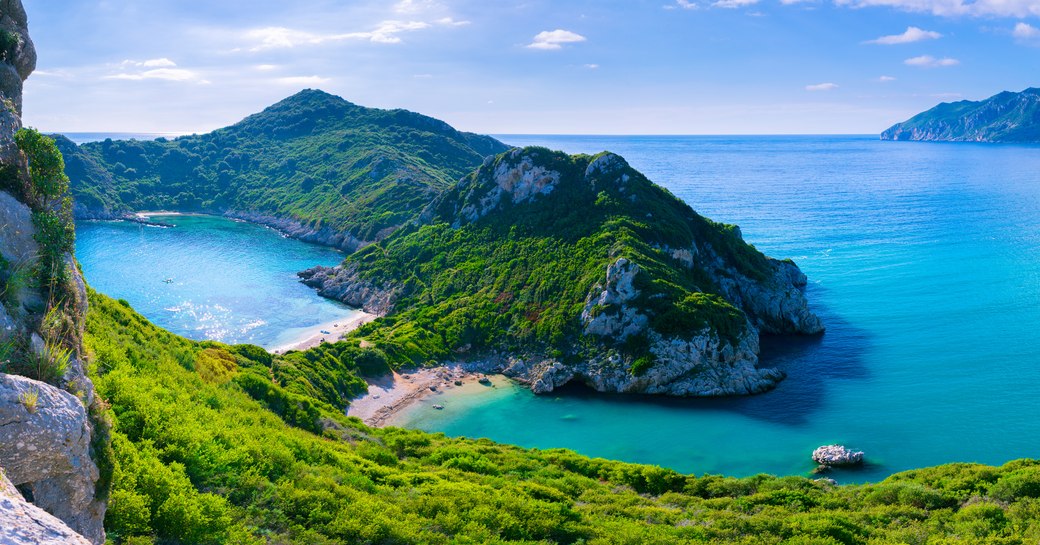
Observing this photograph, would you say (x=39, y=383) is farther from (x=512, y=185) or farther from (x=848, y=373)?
(x=512, y=185)

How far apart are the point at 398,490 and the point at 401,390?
37794 millimetres

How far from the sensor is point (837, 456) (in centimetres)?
5200

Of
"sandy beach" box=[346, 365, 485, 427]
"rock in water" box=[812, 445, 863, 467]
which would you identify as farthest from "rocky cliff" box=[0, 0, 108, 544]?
"rock in water" box=[812, 445, 863, 467]

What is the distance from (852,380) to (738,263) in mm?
26758

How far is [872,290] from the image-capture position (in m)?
99.4

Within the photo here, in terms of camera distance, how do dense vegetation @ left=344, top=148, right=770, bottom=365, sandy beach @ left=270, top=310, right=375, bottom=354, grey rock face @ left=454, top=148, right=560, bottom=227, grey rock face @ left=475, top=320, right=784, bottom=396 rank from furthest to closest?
1. grey rock face @ left=454, top=148, right=560, bottom=227
2. sandy beach @ left=270, top=310, right=375, bottom=354
3. dense vegetation @ left=344, top=148, right=770, bottom=365
4. grey rock face @ left=475, top=320, right=784, bottom=396

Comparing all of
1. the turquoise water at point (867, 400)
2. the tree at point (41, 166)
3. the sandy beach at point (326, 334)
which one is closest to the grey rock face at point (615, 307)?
the turquoise water at point (867, 400)

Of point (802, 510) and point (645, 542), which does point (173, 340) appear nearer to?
point (645, 542)

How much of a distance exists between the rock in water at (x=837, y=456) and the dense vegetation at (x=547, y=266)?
19802mm

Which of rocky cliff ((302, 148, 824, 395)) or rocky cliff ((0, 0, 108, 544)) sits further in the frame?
rocky cliff ((302, 148, 824, 395))

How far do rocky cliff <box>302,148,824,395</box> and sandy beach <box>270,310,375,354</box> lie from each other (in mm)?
3813

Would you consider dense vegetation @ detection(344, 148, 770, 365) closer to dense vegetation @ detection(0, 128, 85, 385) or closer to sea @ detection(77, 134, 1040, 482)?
sea @ detection(77, 134, 1040, 482)

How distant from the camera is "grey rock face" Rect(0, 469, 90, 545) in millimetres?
8570

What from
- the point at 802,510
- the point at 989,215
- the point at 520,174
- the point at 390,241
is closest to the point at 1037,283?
the point at 989,215
